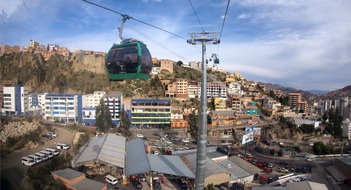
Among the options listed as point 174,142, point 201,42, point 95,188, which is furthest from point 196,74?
point 201,42

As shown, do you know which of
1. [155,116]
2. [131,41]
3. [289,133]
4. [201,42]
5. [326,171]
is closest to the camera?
[201,42]

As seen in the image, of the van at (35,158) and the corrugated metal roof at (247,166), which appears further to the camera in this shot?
the corrugated metal roof at (247,166)

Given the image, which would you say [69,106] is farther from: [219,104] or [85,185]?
[219,104]

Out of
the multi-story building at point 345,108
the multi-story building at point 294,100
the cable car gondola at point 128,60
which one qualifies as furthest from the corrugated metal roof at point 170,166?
the multi-story building at point 294,100

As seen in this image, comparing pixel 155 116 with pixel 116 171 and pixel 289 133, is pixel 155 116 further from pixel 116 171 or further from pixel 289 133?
pixel 289 133

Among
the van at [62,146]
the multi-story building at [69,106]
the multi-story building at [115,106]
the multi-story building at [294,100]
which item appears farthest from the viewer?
the multi-story building at [294,100]

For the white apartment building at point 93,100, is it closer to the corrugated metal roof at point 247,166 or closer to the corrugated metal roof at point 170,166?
the corrugated metal roof at point 170,166
